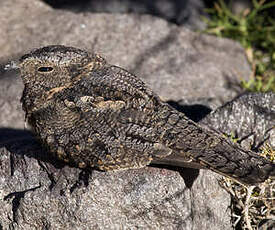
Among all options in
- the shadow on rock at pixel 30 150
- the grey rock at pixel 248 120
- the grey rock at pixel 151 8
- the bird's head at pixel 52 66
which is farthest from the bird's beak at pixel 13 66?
the grey rock at pixel 151 8

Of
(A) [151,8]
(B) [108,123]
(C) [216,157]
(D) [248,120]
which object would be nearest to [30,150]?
(B) [108,123]

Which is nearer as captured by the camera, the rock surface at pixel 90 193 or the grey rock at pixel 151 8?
the rock surface at pixel 90 193

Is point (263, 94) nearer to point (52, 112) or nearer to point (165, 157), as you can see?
point (165, 157)

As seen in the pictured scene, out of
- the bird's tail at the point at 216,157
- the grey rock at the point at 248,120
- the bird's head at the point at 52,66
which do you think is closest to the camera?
the bird's tail at the point at 216,157

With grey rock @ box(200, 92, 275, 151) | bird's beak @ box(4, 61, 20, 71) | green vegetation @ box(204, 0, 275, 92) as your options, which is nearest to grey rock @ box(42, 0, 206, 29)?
green vegetation @ box(204, 0, 275, 92)

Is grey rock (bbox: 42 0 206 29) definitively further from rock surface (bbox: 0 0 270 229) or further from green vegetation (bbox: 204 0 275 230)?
rock surface (bbox: 0 0 270 229)

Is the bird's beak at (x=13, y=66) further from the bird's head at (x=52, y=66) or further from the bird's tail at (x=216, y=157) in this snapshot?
the bird's tail at (x=216, y=157)

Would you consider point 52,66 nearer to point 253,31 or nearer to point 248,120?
point 248,120
